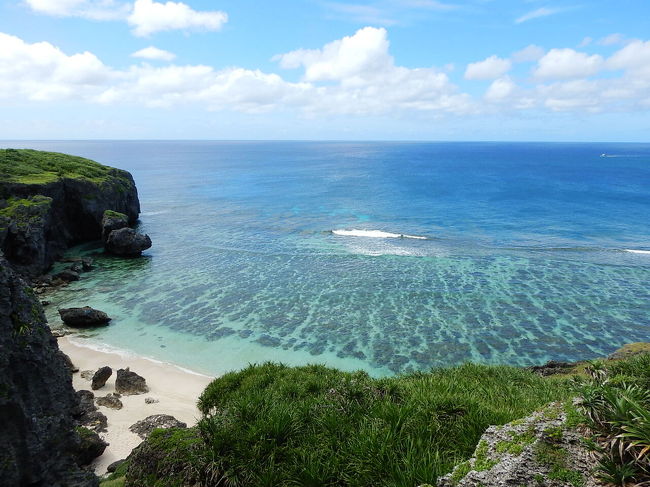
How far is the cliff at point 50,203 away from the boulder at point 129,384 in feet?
79.0

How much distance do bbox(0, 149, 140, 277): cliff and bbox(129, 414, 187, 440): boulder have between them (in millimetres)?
28897

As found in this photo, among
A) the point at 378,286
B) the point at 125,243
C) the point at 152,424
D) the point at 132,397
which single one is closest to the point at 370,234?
the point at 378,286

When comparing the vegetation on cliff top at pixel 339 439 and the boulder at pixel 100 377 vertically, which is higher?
the vegetation on cliff top at pixel 339 439

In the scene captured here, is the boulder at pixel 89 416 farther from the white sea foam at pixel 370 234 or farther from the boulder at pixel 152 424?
the white sea foam at pixel 370 234

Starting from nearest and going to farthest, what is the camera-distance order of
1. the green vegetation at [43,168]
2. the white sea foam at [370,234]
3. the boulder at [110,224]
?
the green vegetation at [43,168]
the boulder at [110,224]
the white sea foam at [370,234]

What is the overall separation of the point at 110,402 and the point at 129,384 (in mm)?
1636

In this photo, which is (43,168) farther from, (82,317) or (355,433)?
(355,433)

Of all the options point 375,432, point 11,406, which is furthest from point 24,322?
point 375,432

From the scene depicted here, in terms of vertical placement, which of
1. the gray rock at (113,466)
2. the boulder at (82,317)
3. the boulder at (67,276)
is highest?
the boulder at (67,276)

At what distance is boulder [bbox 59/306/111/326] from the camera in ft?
111

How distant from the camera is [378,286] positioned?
140 feet

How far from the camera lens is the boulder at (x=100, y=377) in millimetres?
25627

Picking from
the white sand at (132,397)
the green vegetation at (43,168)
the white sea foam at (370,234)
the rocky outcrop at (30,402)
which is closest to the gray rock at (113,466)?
the white sand at (132,397)

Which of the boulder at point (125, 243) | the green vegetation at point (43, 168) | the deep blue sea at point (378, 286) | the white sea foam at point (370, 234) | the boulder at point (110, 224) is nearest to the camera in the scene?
the deep blue sea at point (378, 286)
